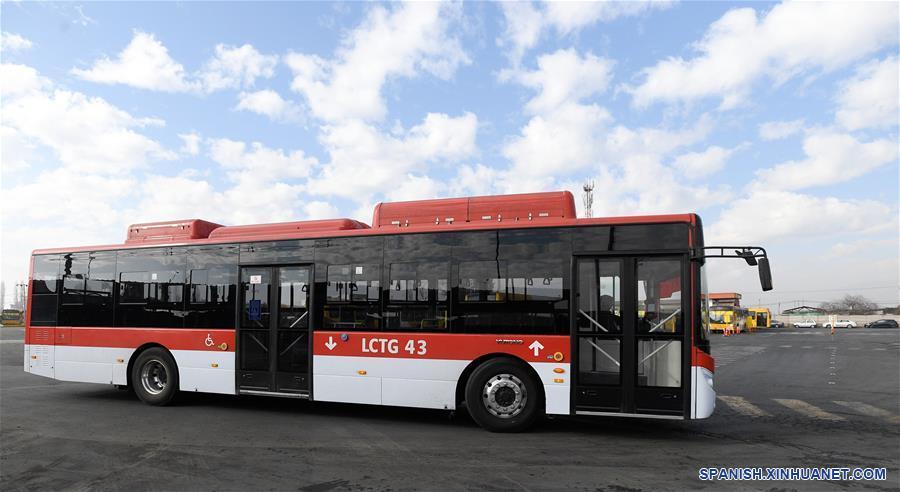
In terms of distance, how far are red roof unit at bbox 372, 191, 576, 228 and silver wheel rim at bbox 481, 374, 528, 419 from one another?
94.7 inches

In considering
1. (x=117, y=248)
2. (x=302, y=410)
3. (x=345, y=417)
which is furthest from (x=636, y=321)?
(x=117, y=248)

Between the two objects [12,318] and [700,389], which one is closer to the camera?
[700,389]

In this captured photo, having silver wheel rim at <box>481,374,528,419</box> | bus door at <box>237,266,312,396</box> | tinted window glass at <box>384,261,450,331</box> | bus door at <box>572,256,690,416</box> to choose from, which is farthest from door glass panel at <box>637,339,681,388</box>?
bus door at <box>237,266,312,396</box>

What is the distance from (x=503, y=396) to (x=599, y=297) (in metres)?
1.98

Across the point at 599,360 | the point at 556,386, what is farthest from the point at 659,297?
the point at 556,386

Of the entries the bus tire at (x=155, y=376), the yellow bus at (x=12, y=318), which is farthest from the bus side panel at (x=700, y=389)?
the yellow bus at (x=12, y=318)

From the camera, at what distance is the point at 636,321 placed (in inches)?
293

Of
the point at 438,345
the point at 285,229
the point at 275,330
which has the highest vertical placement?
the point at 285,229

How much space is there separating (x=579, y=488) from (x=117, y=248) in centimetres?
977

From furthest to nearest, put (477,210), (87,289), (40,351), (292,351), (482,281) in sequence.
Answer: (40,351) < (87,289) < (292,351) < (477,210) < (482,281)

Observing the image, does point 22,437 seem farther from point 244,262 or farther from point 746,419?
point 746,419

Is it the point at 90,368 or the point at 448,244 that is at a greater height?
the point at 448,244

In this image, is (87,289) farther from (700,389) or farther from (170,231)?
(700,389)

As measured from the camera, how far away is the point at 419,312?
8367mm
